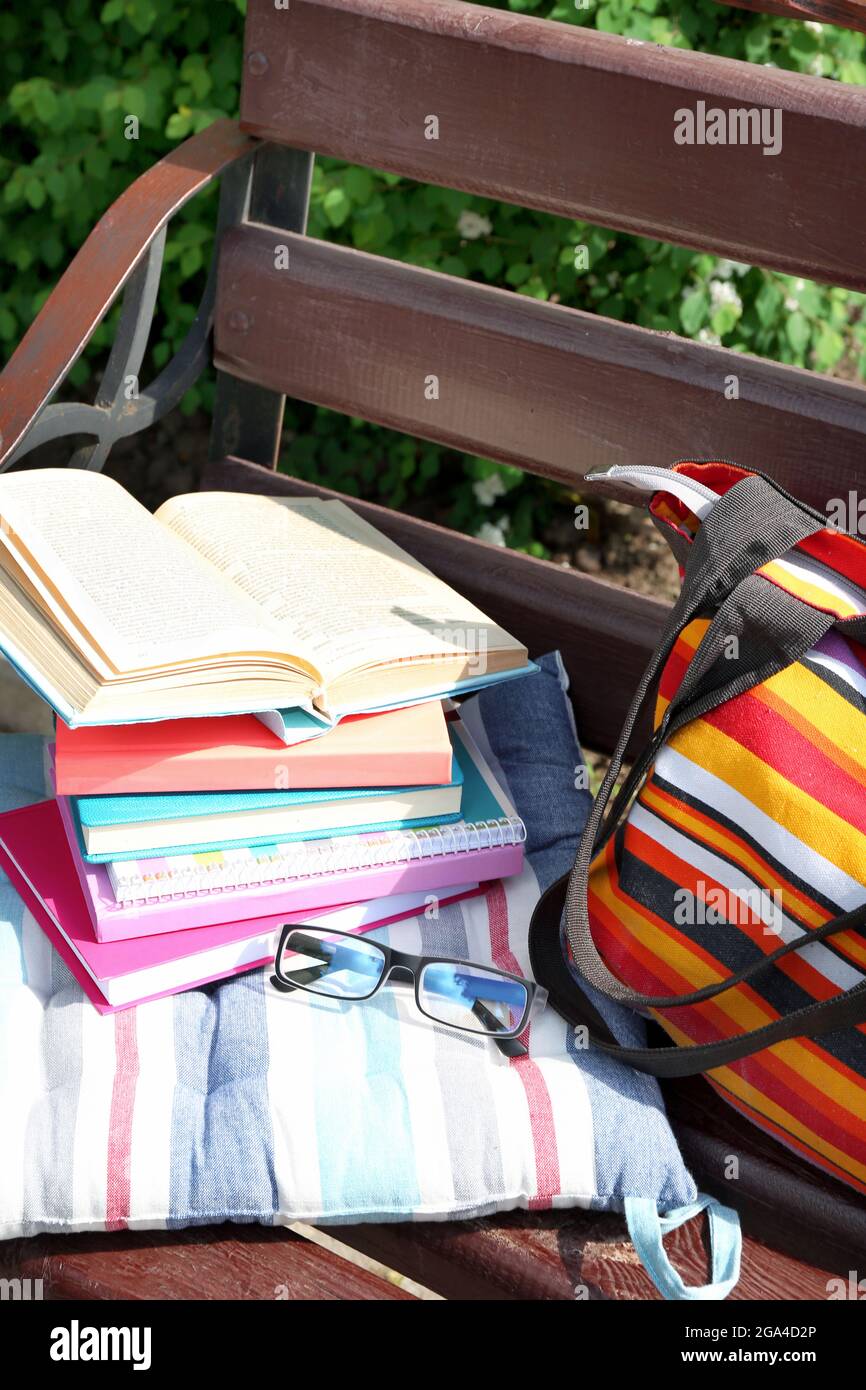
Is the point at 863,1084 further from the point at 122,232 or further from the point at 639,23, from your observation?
the point at 639,23

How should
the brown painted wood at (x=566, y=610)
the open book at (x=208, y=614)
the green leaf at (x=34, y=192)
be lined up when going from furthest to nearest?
the green leaf at (x=34, y=192), the brown painted wood at (x=566, y=610), the open book at (x=208, y=614)

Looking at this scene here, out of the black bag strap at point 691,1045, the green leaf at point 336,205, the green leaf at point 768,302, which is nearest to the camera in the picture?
the black bag strap at point 691,1045

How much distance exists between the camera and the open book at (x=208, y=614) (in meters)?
1.12

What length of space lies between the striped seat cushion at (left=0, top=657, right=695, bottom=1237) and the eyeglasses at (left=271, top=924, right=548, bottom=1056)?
16 mm

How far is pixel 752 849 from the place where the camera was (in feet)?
3.56

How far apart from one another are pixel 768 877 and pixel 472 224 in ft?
5.86

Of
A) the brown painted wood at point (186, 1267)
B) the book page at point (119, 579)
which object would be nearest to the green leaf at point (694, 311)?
the book page at point (119, 579)

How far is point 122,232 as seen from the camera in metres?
1.59

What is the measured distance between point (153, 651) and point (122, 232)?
715 mm

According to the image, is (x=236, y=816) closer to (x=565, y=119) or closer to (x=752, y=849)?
(x=752, y=849)

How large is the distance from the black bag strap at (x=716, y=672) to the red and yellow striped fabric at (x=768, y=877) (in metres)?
0.02

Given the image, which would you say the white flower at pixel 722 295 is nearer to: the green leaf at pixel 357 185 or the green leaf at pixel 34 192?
the green leaf at pixel 357 185

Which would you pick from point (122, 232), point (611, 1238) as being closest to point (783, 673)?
point (611, 1238)

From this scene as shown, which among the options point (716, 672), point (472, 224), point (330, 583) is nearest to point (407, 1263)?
point (716, 672)
